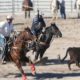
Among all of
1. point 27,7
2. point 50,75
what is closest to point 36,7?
point 27,7

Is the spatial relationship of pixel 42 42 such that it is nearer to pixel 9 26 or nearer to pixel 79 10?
pixel 9 26

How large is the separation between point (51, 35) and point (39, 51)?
0.84 metres

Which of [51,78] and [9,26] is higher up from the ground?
[9,26]

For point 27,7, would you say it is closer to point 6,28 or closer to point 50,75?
point 6,28

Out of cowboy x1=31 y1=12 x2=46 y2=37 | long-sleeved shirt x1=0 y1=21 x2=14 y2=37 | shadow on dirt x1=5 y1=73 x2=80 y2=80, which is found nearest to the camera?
shadow on dirt x1=5 y1=73 x2=80 y2=80

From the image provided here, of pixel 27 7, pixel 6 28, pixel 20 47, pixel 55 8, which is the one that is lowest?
pixel 55 8

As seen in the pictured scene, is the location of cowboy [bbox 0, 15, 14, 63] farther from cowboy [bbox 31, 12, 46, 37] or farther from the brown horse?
cowboy [bbox 31, 12, 46, 37]

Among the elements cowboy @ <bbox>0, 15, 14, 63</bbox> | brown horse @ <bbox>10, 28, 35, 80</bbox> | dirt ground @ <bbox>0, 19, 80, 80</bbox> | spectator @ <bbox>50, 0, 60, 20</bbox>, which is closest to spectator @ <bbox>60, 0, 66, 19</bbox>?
spectator @ <bbox>50, 0, 60, 20</bbox>

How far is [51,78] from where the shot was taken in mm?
17234

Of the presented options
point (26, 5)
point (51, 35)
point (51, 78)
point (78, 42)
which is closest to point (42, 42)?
point (51, 35)

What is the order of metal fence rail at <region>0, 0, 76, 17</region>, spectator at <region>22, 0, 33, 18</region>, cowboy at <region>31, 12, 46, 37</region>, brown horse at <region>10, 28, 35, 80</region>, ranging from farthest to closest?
metal fence rail at <region>0, 0, 76, 17</region>
spectator at <region>22, 0, 33, 18</region>
cowboy at <region>31, 12, 46, 37</region>
brown horse at <region>10, 28, 35, 80</region>

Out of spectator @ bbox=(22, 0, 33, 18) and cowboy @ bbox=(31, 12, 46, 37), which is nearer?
cowboy @ bbox=(31, 12, 46, 37)

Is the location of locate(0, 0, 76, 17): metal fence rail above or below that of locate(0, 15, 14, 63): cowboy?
below

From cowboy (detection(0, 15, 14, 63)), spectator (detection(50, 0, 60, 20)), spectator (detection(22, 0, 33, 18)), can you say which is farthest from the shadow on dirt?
spectator (detection(22, 0, 33, 18))
